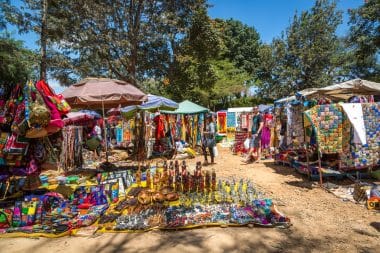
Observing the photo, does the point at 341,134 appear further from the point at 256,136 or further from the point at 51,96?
the point at 51,96

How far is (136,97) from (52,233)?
3786mm

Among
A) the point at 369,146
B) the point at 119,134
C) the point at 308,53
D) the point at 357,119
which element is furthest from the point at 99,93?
the point at 308,53

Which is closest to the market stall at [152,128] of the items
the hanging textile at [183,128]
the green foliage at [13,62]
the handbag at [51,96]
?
the hanging textile at [183,128]

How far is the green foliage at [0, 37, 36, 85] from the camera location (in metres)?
8.44

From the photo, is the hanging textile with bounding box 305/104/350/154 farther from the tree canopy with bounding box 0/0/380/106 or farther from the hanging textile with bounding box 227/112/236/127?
the hanging textile with bounding box 227/112/236/127

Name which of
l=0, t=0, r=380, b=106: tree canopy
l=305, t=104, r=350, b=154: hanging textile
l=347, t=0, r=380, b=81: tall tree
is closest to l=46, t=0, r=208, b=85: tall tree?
l=0, t=0, r=380, b=106: tree canopy

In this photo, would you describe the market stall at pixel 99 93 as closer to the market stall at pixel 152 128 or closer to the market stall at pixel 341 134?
the market stall at pixel 152 128

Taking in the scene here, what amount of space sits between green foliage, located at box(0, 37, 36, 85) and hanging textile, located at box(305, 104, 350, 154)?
905 cm

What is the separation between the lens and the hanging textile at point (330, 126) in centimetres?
528

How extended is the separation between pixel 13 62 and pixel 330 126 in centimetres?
978

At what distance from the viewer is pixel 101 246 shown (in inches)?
124

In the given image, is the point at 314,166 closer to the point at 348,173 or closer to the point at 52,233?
the point at 348,173

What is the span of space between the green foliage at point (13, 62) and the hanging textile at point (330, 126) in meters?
9.05

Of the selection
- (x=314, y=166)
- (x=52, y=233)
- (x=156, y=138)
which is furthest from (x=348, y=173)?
(x=156, y=138)
